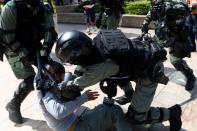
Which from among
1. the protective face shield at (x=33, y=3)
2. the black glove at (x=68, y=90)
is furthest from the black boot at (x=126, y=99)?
the protective face shield at (x=33, y=3)

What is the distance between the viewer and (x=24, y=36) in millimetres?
4008

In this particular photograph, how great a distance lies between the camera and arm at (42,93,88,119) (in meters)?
3.09

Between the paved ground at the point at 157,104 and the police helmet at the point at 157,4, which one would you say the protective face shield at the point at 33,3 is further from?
the police helmet at the point at 157,4

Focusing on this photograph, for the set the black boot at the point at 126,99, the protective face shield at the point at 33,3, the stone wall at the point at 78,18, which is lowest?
the stone wall at the point at 78,18

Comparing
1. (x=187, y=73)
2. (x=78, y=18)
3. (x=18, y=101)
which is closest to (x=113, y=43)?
(x=18, y=101)

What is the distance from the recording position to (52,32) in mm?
4211

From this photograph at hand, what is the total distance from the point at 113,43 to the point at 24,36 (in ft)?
4.74

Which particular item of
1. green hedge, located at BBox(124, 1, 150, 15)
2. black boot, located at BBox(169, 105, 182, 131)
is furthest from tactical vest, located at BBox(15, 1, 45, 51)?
green hedge, located at BBox(124, 1, 150, 15)

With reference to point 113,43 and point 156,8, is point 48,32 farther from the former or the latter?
point 156,8

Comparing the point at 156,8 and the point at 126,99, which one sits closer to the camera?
the point at 126,99

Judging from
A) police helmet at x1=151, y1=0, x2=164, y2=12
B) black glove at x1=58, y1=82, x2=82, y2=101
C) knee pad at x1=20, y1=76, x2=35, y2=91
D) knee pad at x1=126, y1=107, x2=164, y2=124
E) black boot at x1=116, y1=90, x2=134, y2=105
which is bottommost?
black boot at x1=116, y1=90, x2=134, y2=105

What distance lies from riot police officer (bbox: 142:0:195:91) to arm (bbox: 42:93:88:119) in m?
1.99

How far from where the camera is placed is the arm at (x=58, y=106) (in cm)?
309

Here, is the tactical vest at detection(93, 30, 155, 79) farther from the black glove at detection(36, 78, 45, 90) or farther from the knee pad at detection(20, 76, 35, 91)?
the knee pad at detection(20, 76, 35, 91)
